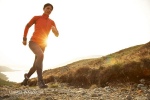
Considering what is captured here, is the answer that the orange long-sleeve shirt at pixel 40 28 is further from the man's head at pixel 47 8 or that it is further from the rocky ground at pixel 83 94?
the rocky ground at pixel 83 94

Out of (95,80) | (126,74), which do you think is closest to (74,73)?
(95,80)

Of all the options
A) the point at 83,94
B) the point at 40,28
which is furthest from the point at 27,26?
the point at 83,94

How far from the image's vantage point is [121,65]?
10391mm

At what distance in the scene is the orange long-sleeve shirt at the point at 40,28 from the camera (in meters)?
8.52

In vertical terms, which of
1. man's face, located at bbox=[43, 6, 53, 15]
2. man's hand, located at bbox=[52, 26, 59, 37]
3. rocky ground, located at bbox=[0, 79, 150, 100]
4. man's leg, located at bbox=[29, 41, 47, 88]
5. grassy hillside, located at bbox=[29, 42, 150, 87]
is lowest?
rocky ground, located at bbox=[0, 79, 150, 100]

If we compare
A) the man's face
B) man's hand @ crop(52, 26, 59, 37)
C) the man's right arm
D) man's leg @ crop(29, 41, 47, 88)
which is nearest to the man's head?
the man's face

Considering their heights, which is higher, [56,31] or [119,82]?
[56,31]

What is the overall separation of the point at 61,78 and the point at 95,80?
3.59 m

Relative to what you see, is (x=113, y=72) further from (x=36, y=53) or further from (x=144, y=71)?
(x=36, y=53)

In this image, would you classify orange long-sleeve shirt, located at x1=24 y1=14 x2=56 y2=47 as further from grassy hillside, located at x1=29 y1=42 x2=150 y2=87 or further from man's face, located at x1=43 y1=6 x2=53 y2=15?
grassy hillside, located at x1=29 y1=42 x2=150 y2=87

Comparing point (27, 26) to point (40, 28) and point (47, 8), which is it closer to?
point (40, 28)

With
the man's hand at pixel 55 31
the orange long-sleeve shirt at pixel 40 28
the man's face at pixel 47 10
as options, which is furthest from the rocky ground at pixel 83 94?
the man's face at pixel 47 10

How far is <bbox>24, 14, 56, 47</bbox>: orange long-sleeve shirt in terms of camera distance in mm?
8523

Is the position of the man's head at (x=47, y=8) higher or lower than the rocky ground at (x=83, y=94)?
higher
